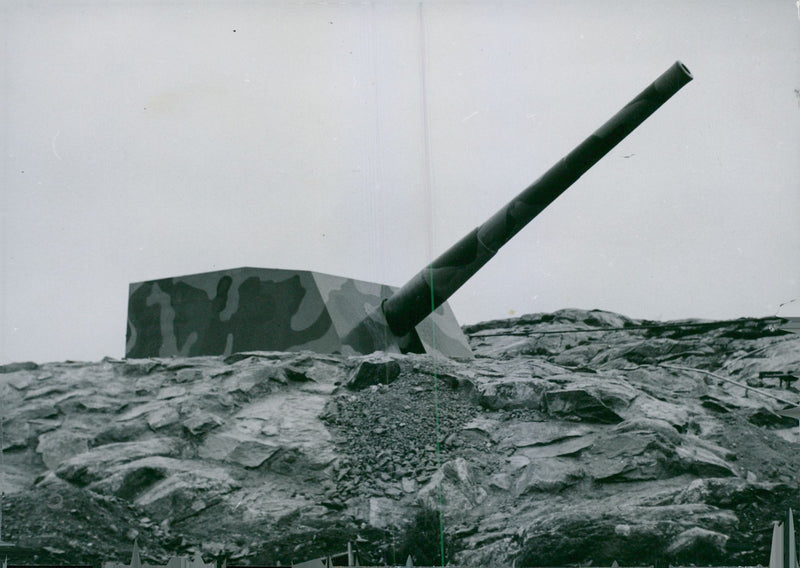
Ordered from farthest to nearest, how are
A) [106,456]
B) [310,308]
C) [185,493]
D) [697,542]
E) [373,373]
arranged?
[310,308] → [373,373] → [106,456] → [185,493] → [697,542]

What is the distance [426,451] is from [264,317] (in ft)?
4.40

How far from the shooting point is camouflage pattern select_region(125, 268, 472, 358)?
5.94 meters

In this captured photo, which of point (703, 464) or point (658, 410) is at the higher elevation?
point (658, 410)

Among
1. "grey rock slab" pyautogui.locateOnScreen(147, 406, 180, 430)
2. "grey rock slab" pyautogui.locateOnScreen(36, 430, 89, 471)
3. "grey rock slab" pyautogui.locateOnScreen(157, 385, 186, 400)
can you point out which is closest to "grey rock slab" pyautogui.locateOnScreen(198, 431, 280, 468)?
"grey rock slab" pyautogui.locateOnScreen(147, 406, 180, 430)

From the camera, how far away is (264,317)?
596 cm

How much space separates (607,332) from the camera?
5.96 m

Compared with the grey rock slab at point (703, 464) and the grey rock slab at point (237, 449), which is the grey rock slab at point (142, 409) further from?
the grey rock slab at point (703, 464)

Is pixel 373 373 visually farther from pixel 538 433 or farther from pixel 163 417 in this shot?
pixel 163 417

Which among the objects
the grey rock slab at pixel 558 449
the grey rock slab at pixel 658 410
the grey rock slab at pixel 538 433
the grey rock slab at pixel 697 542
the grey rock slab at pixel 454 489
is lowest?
the grey rock slab at pixel 697 542

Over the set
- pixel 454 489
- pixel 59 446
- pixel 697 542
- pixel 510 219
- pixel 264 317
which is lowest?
pixel 697 542

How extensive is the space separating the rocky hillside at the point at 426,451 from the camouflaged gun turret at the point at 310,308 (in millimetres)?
146

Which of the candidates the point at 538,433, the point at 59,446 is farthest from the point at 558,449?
the point at 59,446

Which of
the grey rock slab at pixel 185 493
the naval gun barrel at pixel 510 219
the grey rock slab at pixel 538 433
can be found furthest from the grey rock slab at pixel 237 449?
the grey rock slab at pixel 538 433

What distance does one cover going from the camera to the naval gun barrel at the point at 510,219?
18.2ft
